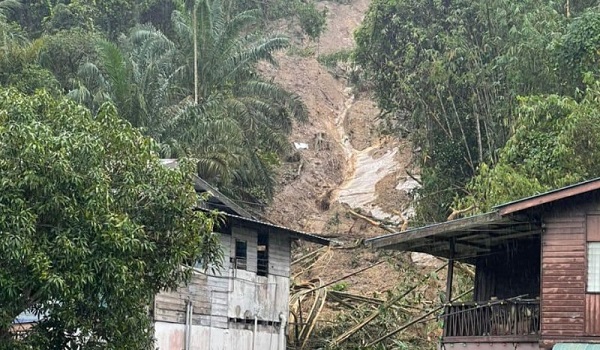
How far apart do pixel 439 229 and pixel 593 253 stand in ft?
10.4

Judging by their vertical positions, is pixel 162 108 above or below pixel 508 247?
above

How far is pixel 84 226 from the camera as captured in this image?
1720cm

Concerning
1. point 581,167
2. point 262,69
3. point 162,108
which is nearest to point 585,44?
point 581,167

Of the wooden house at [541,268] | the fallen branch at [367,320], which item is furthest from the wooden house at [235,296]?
the wooden house at [541,268]

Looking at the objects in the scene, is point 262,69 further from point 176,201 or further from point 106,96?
point 176,201

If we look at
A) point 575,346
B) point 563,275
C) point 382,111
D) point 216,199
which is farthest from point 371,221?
point 575,346

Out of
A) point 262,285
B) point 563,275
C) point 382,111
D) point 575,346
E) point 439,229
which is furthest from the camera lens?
point 382,111

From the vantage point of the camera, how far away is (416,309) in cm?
3219

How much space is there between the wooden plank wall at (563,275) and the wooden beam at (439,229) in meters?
1.14

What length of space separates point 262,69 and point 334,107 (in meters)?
5.22

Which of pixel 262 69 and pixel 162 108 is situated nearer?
pixel 162 108

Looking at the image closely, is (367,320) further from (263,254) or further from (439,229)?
(439,229)

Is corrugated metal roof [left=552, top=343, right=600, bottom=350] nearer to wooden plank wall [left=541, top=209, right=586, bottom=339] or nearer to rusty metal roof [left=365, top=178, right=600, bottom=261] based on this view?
wooden plank wall [left=541, top=209, right=586, bottom=339]

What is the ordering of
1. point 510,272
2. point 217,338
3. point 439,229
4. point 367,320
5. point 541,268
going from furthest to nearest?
point 367,320 < point 217,338 < point 510,272 < point 439,229 < point 541,268
